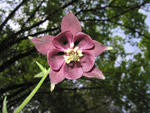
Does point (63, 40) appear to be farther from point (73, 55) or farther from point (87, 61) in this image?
point (87, 61)

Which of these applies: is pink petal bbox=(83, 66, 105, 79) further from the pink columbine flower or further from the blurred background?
the blurred background

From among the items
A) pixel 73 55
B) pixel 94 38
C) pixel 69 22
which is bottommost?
pixel 94 38

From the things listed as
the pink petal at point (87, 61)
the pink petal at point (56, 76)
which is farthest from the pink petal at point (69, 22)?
the pink petal at point (56, 76)

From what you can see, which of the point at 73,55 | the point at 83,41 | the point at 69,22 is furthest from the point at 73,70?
the point at 69,22

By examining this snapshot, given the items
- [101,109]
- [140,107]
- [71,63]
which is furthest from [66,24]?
[101,109]

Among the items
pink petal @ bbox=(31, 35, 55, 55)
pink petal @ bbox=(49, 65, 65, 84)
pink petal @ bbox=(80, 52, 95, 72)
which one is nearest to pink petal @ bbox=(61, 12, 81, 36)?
pink petal @ bbox=(31, 35, 55, 55)

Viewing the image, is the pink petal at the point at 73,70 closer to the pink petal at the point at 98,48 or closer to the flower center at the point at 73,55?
the flower center at the point at 73,55
